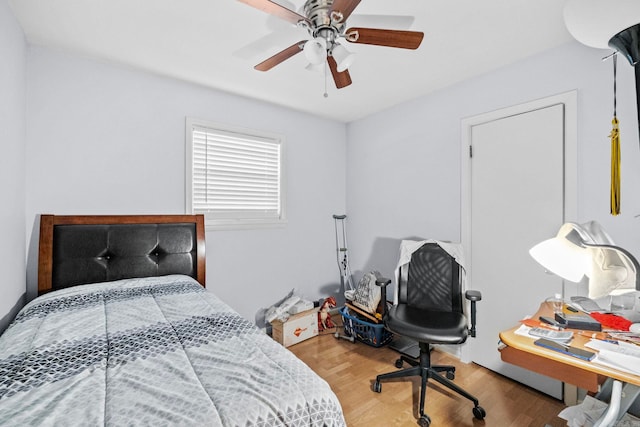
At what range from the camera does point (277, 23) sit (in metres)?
1.73

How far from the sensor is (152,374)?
911mm

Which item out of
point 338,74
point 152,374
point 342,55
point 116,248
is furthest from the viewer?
point 116,248

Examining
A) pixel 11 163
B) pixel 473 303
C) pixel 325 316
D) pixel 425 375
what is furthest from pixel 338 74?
pixel 325 316

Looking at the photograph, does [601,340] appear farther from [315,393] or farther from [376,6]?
[376,6]

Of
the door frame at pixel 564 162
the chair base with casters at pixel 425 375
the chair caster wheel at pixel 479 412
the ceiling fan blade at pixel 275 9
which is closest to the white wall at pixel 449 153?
the door frame at pixel 564 162

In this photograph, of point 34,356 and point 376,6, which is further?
point 376,6

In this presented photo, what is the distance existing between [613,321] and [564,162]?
41.8 inches

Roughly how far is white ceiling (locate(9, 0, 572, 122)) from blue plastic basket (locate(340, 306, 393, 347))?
2.22m

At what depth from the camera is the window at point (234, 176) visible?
8.57 ft

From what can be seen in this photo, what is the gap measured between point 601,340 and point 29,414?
2005mm

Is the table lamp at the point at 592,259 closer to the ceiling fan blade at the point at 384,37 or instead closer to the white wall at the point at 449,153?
the white wall at the point at 449,153

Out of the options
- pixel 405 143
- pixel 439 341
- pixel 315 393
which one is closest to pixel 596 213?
pixel 439 341

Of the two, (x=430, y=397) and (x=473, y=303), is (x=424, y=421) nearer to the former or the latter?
(x=430, y=397)

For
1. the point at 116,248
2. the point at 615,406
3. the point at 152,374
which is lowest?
the point at 615,406
